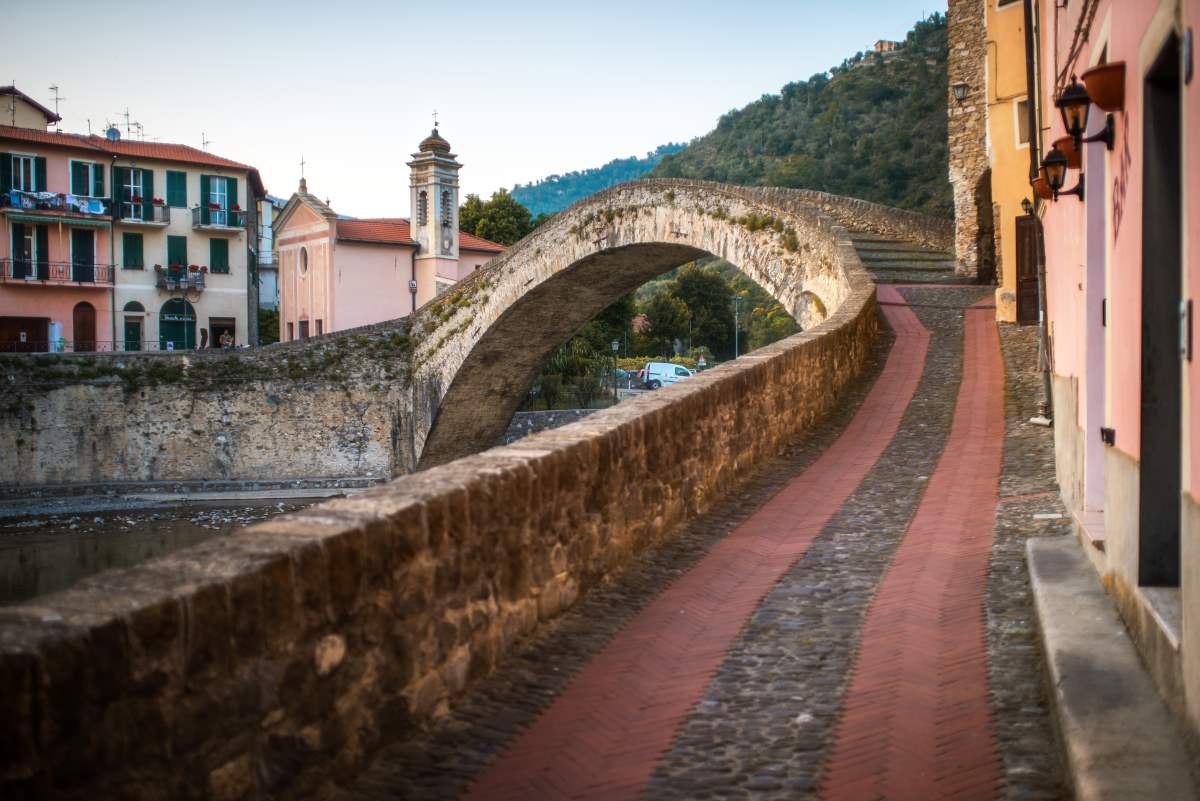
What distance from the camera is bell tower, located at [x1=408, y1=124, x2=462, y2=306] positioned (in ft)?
117

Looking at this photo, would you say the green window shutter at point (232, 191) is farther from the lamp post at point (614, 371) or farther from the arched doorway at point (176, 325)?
the lamp post at point (614, 371)

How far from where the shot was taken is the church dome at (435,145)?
3556 cm

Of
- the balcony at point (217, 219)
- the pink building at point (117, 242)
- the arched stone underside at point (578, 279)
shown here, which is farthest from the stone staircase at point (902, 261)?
the pink building at point (117, 242)

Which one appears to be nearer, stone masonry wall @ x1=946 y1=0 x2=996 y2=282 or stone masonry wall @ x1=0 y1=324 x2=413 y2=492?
stone masonry wall @ x1=946 y1=0 x2=996 y2=282

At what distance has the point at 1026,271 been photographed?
15.3 meters

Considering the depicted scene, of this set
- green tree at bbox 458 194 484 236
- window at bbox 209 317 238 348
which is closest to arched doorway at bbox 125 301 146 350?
window at bbox 209 317 238 348

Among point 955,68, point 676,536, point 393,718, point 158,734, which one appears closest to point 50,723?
point 158,734

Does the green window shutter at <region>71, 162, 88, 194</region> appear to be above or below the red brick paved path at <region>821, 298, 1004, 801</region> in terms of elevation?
above

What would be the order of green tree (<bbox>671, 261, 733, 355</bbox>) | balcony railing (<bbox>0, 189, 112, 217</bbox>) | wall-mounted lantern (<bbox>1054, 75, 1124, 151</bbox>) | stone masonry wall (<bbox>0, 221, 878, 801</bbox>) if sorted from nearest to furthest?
stone masonry wall (<bbox>0, 221, 878, 801</bbox>) < wall-mounted lantern (<bbox>1054, 75, 1124, 151</bbox>) < balcony railing (<bbox>0, 189, 112, 217</bbox>) < green tree (<bbox>671, 261, 733, 355</bbox>)

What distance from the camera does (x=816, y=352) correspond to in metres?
11.3

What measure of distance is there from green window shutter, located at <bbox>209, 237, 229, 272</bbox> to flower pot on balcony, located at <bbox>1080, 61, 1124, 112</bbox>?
1391 inches

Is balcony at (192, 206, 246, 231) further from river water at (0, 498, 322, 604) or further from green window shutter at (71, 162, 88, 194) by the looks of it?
river water at (0, 498, 322, 604)

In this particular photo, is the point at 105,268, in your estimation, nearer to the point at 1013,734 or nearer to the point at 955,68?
the point at 955,68

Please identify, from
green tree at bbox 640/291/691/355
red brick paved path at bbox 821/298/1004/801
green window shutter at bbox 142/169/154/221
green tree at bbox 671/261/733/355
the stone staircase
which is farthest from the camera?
green tree at bbox 671/261/733/355
